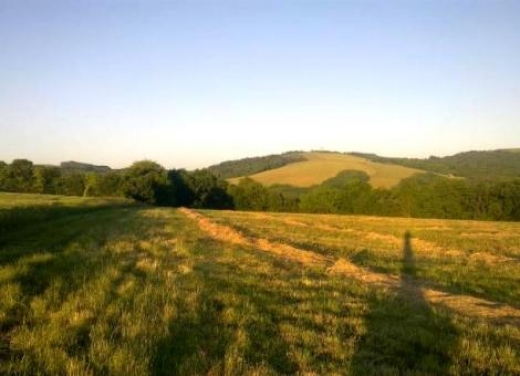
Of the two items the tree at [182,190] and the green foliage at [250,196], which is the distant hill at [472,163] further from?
the tree at [182,190]

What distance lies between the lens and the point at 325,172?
14325cm

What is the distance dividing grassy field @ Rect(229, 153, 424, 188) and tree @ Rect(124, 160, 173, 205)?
28722 mm

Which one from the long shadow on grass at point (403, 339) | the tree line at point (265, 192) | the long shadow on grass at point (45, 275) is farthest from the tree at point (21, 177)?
the long shadow on grass at point (403, 339)

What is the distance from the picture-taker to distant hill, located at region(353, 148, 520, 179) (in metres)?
139

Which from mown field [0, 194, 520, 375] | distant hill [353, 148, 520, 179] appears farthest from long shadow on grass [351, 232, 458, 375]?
distant hill [353, 148, 520, 179]

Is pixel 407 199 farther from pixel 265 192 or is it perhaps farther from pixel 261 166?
pixel 261 166

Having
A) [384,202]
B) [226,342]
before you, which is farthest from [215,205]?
[226,342]

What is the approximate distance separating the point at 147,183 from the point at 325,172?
197 feet

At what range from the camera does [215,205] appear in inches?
4523

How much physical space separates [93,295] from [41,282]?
6.80ft

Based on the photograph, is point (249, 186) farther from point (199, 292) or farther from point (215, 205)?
point (199, 292)

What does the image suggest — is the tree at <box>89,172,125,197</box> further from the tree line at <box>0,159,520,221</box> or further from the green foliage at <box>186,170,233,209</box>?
the green foliage at <box>186,170,233,209</box>

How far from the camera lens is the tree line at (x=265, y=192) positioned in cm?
9412

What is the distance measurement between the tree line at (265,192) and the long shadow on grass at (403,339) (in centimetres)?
8956
